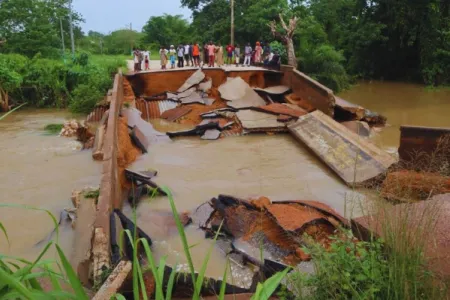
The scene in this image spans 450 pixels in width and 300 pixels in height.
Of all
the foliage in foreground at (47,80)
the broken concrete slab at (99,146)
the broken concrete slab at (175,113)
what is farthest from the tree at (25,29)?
the broken concrete slab at (99,146)

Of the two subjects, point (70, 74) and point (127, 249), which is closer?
point (127, 249)

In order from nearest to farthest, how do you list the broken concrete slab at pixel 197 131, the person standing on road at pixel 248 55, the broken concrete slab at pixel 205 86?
the broken concrete slab at pixel 197 131
the broken concrete slab at pixel 205 86
the person standing on road at pixel 248 55

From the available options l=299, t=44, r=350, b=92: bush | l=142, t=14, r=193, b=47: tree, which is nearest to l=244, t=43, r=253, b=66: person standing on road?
l=299, t=44, r=350, b=92: bush

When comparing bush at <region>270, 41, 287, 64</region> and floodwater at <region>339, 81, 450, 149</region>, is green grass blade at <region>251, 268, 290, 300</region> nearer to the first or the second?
floodwater at <region>339, 81, 450, 149</region>

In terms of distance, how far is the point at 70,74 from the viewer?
17328 millimetres

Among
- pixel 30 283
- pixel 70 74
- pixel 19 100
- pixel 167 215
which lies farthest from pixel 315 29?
pixel 30 283

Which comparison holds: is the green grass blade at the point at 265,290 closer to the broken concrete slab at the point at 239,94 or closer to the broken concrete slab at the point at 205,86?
the broken concrete slab at the point at 239,94

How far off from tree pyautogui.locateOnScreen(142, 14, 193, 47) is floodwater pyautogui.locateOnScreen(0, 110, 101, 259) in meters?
27.2

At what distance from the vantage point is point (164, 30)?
39.6 metres

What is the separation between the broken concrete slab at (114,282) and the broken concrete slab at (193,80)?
11047 mm

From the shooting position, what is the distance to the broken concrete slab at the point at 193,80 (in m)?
13.5

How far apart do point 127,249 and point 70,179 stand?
4.48 meters

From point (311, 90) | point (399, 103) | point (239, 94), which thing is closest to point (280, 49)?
point (399, 103)

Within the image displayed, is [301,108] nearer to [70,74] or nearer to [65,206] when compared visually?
[65,206]
